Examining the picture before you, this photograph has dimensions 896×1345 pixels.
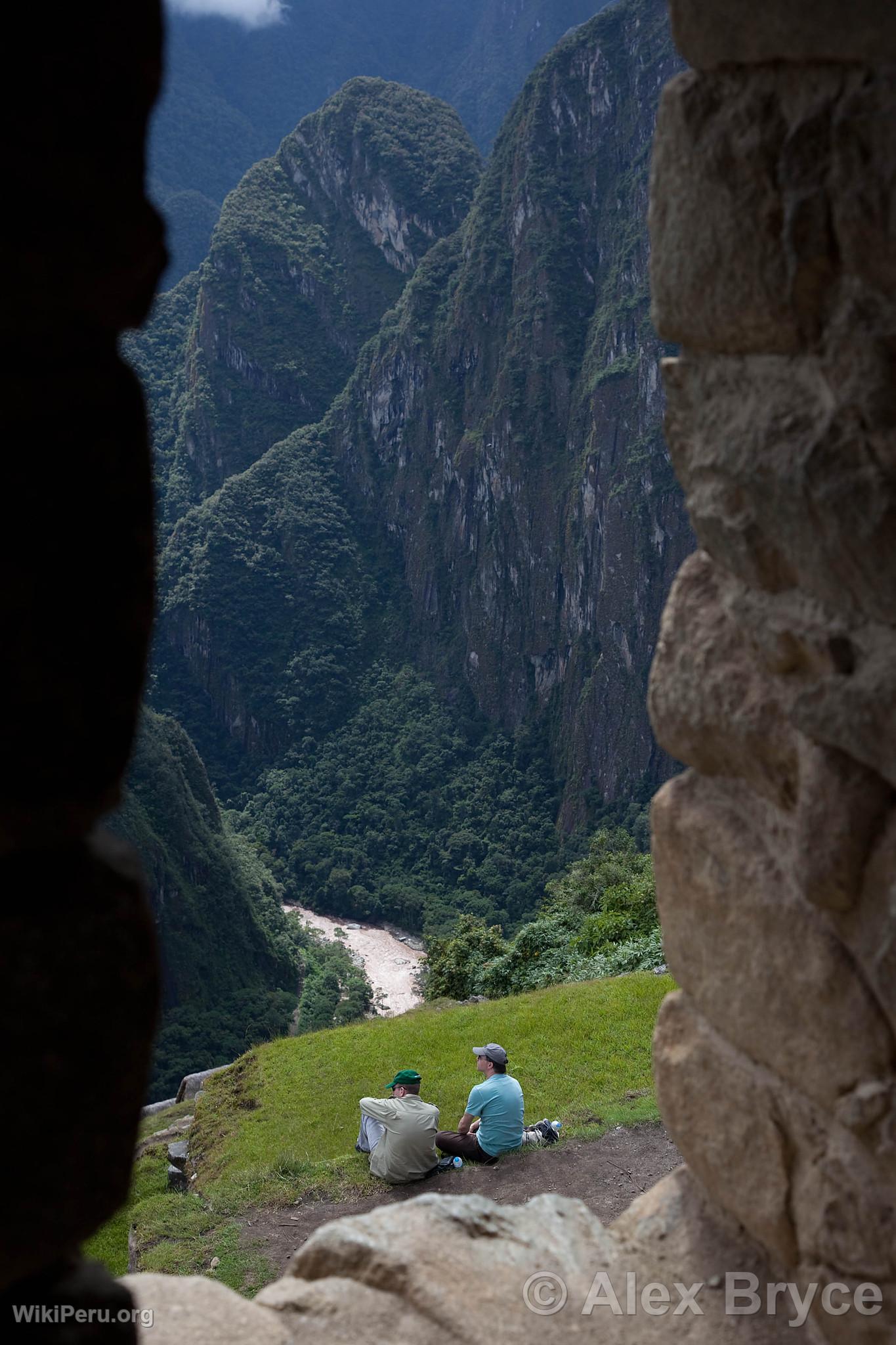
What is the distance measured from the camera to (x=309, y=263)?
95.6m

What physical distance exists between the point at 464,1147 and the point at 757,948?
15.3ft

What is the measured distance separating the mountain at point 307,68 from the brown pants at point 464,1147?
6220 inches

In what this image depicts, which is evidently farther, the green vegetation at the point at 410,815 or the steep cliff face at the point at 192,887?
the green vegetation at the point at 410,815

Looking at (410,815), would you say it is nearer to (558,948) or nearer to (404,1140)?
(558,948)

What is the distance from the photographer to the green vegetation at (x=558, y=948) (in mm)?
10742

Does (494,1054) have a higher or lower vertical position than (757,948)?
lower

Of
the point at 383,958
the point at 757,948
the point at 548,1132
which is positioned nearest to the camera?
the point at 757,948

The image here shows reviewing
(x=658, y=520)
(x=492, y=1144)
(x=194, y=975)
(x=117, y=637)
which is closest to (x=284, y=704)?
(x=658, y=520)

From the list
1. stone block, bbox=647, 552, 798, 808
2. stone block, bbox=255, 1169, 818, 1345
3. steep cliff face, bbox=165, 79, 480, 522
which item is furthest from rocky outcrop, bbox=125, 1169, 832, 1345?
steep cliff face, bbox=165, 79, 480, 522

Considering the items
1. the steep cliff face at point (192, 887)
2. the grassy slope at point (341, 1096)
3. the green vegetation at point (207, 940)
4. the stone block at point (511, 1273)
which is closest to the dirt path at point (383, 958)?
the green vegetation at point (207, 940)

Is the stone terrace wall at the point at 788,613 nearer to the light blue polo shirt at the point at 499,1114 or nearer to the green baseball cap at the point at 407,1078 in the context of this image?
the light blue polo shirt at the point at 499,1114

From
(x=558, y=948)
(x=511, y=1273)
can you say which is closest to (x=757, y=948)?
(x=511, y=1273)

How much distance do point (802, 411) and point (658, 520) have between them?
209 ft

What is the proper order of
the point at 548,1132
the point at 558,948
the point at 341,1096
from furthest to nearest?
the point at 558,948, the point at 341,1096, the point at 548,1132
